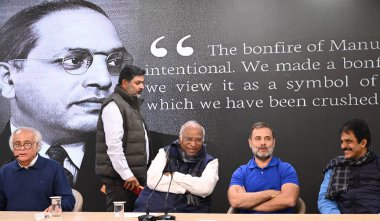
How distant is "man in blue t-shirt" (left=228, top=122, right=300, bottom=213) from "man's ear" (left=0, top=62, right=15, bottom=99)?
103 inches

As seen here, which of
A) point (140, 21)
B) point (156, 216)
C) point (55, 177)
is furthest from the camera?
point (140, 21)

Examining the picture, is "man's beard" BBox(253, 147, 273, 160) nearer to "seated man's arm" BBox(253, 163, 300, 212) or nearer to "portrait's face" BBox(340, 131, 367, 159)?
"seated man's arm" BBox(253, 163, 300, 212)

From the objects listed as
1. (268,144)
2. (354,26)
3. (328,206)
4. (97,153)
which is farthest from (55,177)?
(354,26)

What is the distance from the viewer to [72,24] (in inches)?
245

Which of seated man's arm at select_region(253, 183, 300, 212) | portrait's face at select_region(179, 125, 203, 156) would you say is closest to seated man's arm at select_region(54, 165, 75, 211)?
portrait's face at select_region(179, 125, 203, 156)

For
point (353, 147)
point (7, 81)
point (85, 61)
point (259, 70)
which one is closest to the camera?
point (353, 147)

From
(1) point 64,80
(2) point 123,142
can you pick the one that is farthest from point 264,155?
(1) point 64,80

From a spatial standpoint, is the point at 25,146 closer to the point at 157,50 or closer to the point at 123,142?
the point at 123,142

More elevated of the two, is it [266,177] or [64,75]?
[64,75]

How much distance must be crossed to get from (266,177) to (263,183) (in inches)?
2.0

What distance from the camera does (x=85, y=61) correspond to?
618cm

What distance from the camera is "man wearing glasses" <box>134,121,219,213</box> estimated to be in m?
4.78

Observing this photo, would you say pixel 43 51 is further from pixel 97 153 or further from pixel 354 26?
pixel 354 26

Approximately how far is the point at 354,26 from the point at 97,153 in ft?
8.16
